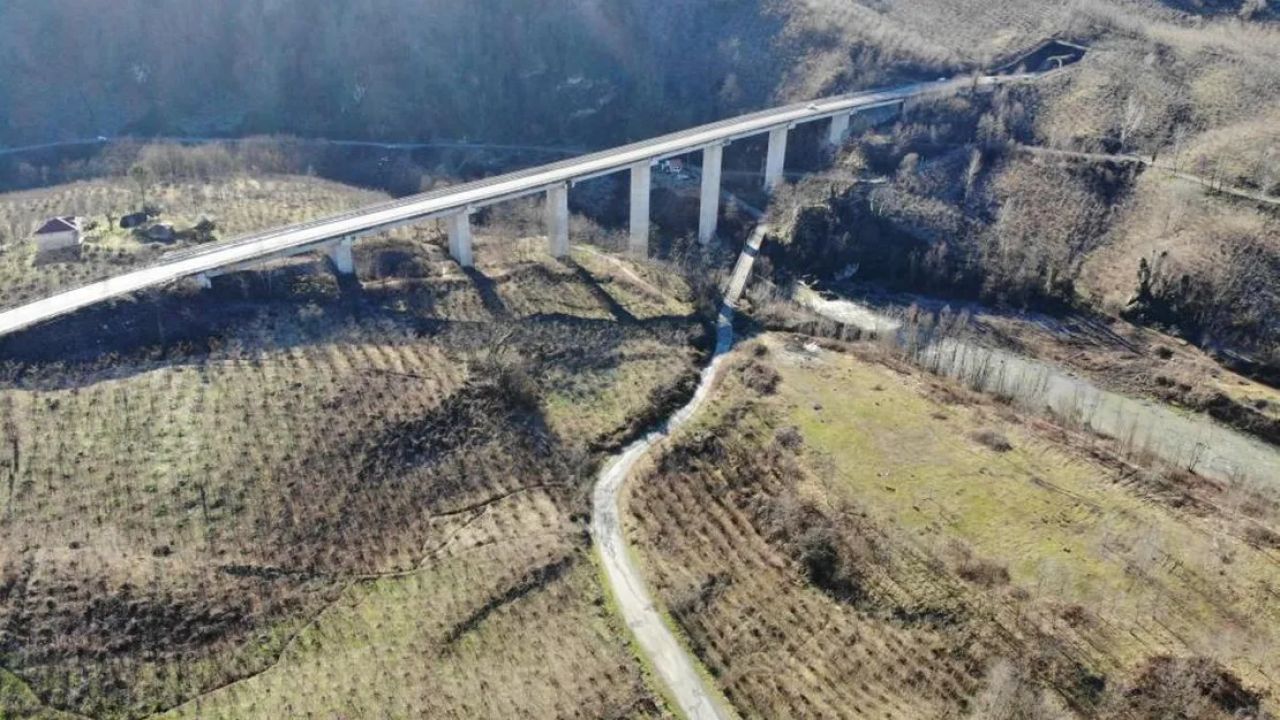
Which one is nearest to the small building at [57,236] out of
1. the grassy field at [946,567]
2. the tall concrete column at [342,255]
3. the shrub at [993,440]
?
the tall concrete column at [342,255]

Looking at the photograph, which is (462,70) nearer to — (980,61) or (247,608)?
(980,61)

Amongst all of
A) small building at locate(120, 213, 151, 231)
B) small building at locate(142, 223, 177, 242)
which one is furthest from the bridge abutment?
small building at locate(120, 213, 151, 231)

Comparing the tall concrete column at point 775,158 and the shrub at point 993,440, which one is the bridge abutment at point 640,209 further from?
the shrub at point 993,440

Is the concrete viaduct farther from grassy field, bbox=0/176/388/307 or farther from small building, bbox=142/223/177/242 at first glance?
small building, bbox=142/223/177/242

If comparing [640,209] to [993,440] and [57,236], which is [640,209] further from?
[57,236]

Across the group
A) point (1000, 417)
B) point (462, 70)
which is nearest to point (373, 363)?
point (1000, 417)

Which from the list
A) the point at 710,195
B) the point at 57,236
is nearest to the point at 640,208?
the point at 710,195
